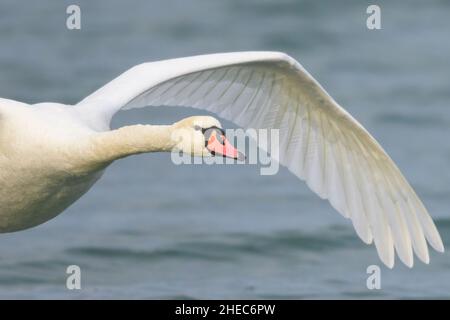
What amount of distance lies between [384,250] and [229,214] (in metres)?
4.25

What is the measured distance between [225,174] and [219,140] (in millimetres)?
6294

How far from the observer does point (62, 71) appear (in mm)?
18094

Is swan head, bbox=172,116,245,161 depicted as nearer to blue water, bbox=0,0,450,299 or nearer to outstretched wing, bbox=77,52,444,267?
outstretched wing, bbox=77,52,444,267

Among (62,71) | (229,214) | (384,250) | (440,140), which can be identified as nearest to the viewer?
(384,250)

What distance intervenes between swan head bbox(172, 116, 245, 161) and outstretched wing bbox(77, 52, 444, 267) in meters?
0.96

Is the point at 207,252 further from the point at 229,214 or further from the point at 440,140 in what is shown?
the point at 440,140

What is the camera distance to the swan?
776cm

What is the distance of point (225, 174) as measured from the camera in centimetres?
1378

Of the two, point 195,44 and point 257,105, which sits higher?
point 195,44

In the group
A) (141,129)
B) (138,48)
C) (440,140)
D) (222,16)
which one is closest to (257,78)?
(141,129)

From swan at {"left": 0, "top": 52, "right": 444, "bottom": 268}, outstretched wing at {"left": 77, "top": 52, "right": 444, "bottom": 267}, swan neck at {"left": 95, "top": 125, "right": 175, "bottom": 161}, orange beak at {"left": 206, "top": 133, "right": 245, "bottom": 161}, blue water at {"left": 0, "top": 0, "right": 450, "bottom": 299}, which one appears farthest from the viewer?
blue water at {"left": 0, "top": 0, "right": 450, "bottom": 299}

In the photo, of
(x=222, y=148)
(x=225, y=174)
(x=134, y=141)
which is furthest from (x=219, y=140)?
(x=225, y=174)

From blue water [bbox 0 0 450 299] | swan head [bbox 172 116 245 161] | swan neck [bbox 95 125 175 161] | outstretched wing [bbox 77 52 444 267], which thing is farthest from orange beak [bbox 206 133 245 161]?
blue water [bbox 0 0 450 299]

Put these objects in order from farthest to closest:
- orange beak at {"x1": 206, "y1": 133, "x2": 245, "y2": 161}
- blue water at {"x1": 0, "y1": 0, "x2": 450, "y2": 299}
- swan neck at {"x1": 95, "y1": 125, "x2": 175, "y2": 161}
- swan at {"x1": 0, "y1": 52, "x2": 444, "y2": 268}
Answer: blue water at {"x1": 0, "y1": 0, "x2": 450, "y2": 299}, swan at {"x1": 0, "y1": 52, "x2": 444, "y2": 268}, swan neck at {"x1": 95, "y1": 125, "x2": 175, "y2": 161}, orange beak at {"x1": 206, "y1": 133, "x2": 245, "y2": 161}
